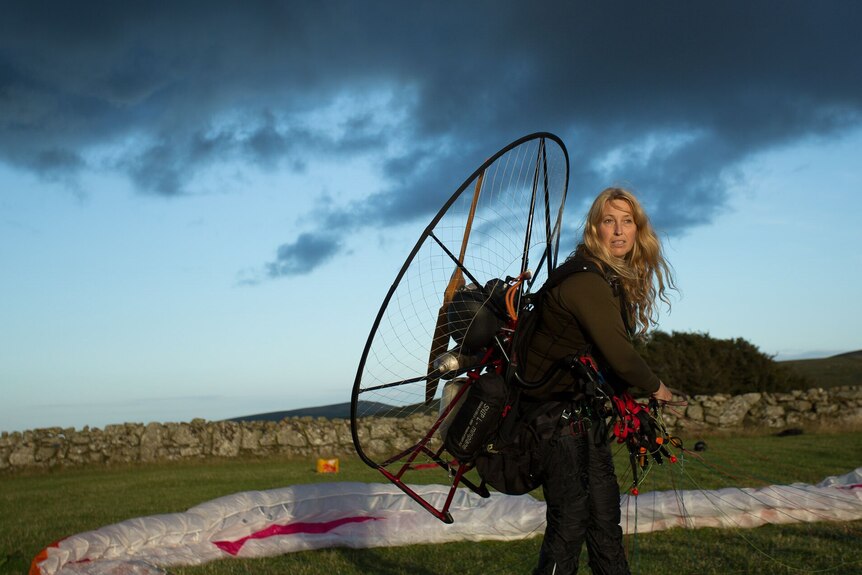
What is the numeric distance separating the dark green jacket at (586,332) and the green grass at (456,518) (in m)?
0.87

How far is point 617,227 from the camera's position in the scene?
14.2 feet

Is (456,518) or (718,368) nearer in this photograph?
(456,518)

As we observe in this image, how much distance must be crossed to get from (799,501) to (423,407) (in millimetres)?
5270

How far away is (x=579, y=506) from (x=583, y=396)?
1.77 ft

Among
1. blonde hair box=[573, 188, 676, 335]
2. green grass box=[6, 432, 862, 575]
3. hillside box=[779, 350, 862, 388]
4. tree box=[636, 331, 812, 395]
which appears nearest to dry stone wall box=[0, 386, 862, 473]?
green grass box=[6, 432, 862, 575]

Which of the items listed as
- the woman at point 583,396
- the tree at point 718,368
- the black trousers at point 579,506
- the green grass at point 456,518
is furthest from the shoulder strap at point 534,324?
the tree at point 718,368

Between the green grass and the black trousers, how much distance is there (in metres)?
0.68

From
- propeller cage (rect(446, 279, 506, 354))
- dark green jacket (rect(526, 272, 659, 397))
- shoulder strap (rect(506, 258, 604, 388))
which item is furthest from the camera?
propeller cage (rect(446, 279, 506, 354))

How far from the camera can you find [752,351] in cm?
2781

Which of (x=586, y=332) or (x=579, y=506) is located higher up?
(x=586, y=332)

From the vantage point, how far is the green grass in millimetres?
6637

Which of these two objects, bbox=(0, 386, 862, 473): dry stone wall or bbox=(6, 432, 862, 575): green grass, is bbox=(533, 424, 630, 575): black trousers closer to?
bbox=(6, 432, 862, 575): green grass

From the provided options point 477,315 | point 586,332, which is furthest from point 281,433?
point 586,332

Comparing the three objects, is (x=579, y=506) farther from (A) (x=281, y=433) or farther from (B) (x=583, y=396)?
(A) (x=281, y=433)
